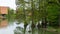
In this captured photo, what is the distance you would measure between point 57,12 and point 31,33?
4492mm

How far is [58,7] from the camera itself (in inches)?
454

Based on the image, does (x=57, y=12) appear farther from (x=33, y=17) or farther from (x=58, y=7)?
(x=33, y=17)

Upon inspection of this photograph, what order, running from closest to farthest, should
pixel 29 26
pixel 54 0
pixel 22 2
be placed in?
pixel 22 2 → pixel 29 26 → pixel 54 0

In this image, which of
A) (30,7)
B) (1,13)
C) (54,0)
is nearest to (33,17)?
(30,7)

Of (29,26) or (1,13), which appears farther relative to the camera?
(1,13)

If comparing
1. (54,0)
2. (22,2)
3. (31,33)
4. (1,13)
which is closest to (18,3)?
(22,2)

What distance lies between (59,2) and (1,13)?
11703 millimetres

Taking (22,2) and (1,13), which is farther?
(1,13)

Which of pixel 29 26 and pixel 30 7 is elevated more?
pixel 30 7

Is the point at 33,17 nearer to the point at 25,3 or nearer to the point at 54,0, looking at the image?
the point at 25,3

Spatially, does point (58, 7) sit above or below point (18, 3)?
below

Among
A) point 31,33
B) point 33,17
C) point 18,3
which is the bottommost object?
point 31,33

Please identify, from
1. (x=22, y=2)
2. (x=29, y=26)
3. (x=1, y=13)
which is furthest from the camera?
(x=1, y=13)

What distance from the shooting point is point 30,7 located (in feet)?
22.6
